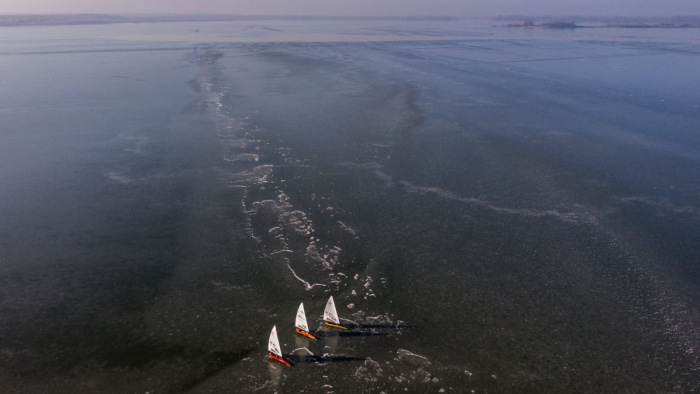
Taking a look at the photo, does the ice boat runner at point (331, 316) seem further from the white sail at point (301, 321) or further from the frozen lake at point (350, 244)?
the white sail at point (301, 321)

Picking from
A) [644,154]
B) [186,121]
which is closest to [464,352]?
[644,154]

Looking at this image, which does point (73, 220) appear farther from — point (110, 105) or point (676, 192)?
point (676, 192)

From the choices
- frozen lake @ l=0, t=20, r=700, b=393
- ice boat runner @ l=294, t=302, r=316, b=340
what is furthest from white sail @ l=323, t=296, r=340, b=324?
ice boat runner @ l=294, t=302, r=316, b=340

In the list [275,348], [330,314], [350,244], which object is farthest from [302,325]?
[350,244]

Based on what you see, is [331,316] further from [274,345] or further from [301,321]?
[274,345]

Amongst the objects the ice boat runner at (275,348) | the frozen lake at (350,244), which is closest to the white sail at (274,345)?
the ice boat runner at (275,348)

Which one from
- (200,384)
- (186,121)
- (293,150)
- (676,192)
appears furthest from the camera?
(186,121)
